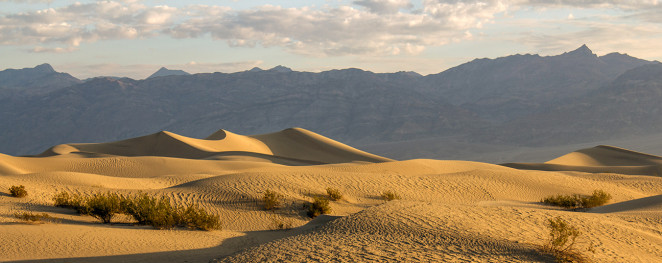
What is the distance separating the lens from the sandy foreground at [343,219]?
9711 millimetres

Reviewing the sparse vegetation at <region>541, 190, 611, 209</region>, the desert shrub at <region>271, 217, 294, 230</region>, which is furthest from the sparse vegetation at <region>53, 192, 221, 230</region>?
the sparse vegetation at <region>541, 190, 611, 209</region>

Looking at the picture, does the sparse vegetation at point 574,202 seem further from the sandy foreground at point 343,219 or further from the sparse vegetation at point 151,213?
the sparse vegetation at point 151,213

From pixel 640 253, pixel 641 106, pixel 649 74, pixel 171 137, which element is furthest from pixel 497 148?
pixel 640 253

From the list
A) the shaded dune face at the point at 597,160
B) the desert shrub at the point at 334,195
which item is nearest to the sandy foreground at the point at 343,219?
the desert shrub at the point at 334,195

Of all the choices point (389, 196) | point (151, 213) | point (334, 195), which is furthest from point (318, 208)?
point (151, 213)

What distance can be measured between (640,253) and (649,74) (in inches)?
6649

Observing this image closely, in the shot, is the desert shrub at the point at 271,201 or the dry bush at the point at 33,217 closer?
the dry bush at the point at 33,217

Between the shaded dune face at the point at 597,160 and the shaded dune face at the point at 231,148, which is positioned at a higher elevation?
the shaded dune face at the point at 231,148

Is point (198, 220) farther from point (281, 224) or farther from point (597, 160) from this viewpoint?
point (597, 160)

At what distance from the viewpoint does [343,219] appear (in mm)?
11523

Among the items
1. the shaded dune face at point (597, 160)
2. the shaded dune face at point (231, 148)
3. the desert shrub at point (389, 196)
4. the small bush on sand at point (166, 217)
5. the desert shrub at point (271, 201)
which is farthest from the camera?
the shaded dune face at point (231, 148)

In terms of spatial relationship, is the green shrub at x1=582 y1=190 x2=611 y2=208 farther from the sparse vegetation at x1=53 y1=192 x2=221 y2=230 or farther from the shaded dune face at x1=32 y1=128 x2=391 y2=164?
the shaded dune face at x1=32 y1=128 x2=391 y2=164

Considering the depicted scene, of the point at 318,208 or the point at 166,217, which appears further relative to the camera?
the point at 318,208

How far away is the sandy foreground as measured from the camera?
9711mm
